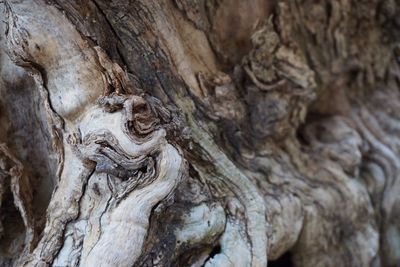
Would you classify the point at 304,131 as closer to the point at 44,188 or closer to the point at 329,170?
the point at 329,170

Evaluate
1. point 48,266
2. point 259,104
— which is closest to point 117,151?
point 48,266

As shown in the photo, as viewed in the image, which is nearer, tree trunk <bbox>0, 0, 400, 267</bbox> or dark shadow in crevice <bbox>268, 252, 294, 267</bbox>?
tree trunk <bbox>0, 0, 400, 267</bbox>

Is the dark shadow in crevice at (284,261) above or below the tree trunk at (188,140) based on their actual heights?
below

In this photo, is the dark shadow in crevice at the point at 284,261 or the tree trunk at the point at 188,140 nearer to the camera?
the tree trunk at the point at 188,140

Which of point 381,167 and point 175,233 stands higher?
point 175,233

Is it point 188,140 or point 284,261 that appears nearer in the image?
point 188,140

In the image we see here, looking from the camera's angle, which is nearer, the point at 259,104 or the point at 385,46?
the point at 259,104

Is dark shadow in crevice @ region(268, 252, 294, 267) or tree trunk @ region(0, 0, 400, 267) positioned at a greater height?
tree trunk @ region(0, 0, 400, 267)

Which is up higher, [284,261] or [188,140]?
[188,140]
